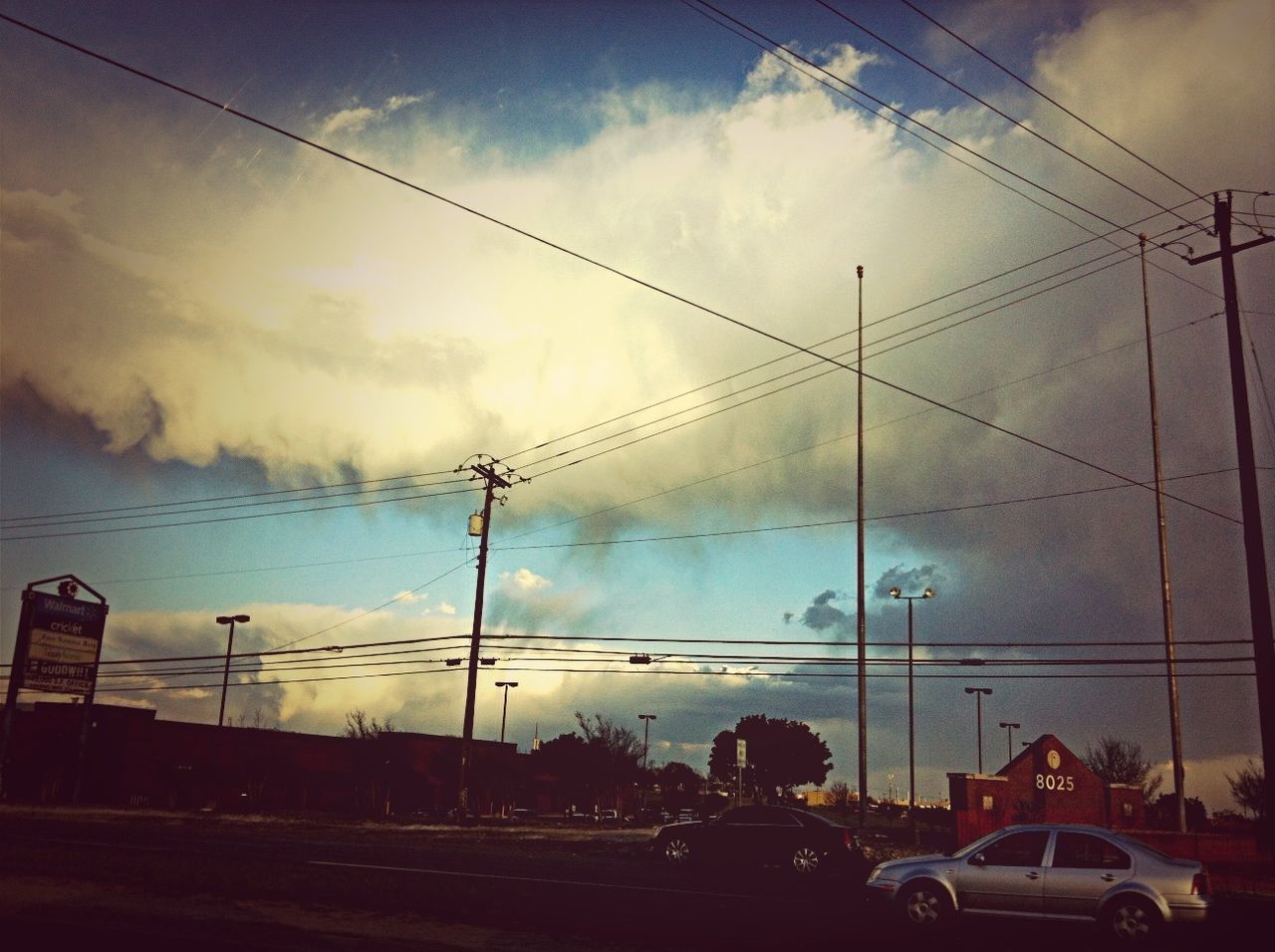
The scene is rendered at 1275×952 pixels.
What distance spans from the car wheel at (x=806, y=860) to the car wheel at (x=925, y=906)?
6850mm

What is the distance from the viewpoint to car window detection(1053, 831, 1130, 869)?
44.6 ft

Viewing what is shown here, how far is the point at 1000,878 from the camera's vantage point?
14109 millimetres

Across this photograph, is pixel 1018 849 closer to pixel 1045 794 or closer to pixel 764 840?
pixel 764 840

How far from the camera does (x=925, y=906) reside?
14.4 metres

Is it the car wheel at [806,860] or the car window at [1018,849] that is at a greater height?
the car window at [1018,849]

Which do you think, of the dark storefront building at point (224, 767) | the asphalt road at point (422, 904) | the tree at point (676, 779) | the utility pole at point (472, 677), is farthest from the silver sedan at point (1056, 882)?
the tree at point (676, 779)

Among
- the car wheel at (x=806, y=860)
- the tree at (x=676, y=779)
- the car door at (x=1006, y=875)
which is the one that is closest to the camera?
the car door at (x=1006, y=875)

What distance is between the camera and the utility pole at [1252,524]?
15633 millimetres

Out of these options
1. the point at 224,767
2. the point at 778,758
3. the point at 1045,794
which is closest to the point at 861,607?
the point at 1045,794

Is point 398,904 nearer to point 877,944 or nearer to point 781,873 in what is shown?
point 877,944

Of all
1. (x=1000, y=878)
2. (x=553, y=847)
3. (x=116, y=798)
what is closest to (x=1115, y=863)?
(x=1000, y=878)

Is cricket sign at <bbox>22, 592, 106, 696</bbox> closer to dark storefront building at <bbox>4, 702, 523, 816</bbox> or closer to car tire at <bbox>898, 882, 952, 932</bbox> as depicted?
dark storefront building at <bbox>4, 702, 523, 816</bbox>

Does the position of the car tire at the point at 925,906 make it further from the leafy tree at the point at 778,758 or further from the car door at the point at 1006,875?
the leafy tree at the point at 778,758

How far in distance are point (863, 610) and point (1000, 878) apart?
1627 centimetres
